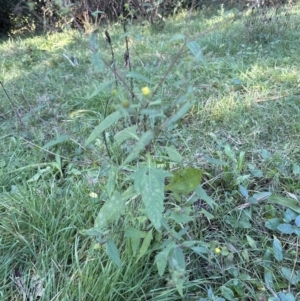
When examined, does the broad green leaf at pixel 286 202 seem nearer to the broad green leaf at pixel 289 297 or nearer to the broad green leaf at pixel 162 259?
the broad green leaf at pixel 289 297

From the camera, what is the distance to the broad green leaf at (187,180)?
112 cm

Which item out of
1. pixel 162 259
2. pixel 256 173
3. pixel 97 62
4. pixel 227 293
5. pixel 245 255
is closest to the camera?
pixel 97 62

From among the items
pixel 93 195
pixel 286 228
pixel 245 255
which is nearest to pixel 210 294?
pixel 245 255

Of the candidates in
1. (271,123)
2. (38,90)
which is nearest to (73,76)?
(38,90)

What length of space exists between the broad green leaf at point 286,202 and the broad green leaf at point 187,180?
1.81ft

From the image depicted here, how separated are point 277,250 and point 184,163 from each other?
23.1 inches

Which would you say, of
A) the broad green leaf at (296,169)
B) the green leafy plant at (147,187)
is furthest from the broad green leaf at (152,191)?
the broad green leaf at (296,169)

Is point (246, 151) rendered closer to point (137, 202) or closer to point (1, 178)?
point (137, 202)

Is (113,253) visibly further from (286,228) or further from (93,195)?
(286,228)

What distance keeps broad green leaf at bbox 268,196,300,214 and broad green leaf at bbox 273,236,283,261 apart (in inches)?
8.0

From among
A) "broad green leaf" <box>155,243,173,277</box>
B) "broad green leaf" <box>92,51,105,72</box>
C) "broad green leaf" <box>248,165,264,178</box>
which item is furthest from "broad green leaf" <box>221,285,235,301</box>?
"broad green leaf" <box>92,51,105,72</box>

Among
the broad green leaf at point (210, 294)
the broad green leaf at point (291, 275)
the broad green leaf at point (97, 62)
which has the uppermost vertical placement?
the broad green leaf at point (97, 62)

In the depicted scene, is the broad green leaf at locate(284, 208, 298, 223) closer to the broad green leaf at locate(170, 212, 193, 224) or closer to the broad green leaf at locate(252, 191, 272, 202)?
the broad green leaf at locate(252, 191, 272, 202)

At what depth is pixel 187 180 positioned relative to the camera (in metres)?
1.13
